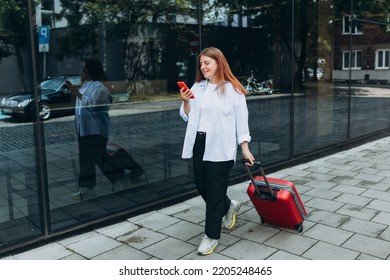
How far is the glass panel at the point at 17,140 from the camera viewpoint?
391cm

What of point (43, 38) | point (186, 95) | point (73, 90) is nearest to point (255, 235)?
point (186, 95)

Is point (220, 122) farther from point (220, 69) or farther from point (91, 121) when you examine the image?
point (91, 121)

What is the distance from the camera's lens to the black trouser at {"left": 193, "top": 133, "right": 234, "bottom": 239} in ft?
12.1

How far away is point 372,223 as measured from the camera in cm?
453

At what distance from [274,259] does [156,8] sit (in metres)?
3.17

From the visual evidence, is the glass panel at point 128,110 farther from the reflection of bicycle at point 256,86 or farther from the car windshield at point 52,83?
the reflection of bicycle at point 256,86

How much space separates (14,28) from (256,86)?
12.9ft

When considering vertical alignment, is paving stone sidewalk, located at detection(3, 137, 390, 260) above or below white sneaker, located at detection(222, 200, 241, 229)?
below

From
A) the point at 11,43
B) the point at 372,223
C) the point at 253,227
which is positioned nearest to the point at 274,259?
the point at 253,227

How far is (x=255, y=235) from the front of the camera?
4.24 meters

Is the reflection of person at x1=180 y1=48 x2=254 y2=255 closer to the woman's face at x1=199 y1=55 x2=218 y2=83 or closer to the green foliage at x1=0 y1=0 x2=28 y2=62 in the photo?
the woman's face at x1=199 y1=55 x2=218 y2=83

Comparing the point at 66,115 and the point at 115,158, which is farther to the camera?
the point at 115,158

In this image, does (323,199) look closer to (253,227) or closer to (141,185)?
(253,227)

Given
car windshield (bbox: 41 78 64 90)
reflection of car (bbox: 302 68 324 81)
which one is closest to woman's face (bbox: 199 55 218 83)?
car windshield (bbox: 41 78 64 90)
